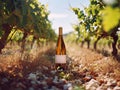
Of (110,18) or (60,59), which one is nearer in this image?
(110,18)

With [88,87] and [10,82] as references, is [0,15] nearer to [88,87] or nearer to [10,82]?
[10,82]

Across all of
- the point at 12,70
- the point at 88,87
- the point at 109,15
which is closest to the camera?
the point at 109,15

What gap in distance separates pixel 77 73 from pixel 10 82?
283 centimetres

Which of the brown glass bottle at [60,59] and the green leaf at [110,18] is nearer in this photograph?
the green leaf at [110,18]

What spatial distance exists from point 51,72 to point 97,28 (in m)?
5.09

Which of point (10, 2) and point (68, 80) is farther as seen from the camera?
point (10, 2)

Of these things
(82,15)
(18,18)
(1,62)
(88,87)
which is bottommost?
(88,87)

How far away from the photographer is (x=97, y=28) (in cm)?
1288

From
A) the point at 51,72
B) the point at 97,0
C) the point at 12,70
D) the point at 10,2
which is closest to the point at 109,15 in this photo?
the point at 12,70

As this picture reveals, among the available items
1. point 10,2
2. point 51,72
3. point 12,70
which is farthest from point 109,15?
point 10,2

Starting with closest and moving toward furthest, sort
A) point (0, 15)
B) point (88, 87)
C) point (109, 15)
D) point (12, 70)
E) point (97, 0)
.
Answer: point (109, 15) < point (88, 87) < point (12, 70) < point (0, 15) < point (97, 0)

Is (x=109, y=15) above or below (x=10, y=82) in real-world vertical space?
above

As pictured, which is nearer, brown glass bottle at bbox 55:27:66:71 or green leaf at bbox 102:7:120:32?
green leaf at bbox 102:7:120:32

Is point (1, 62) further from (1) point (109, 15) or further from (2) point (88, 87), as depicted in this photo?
(1) point (109, 15)
